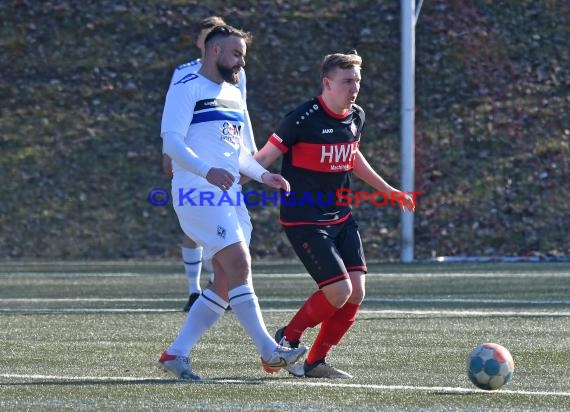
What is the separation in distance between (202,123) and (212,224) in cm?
53

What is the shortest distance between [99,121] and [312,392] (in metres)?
18.1

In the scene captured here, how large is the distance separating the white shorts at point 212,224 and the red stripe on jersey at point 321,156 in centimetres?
61

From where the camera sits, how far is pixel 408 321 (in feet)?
35.6

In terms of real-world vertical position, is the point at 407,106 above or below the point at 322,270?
above

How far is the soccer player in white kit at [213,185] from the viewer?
7254mm

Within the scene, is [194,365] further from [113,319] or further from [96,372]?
[113,319]

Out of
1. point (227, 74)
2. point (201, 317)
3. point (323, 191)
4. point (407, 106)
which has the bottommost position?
point (201, 317)

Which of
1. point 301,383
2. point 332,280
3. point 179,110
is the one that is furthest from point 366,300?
point 179,110

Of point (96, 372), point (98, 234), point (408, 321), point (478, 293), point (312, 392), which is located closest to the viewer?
point (312, 392)

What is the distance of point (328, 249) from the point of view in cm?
764

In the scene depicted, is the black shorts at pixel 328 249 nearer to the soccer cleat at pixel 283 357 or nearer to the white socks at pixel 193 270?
the soccer cleat at pixel 283 357

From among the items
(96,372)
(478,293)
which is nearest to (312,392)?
(96,372)

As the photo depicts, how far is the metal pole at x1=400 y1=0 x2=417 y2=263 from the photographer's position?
20172 mm

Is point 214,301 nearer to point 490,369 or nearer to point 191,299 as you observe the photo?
point 490,369
